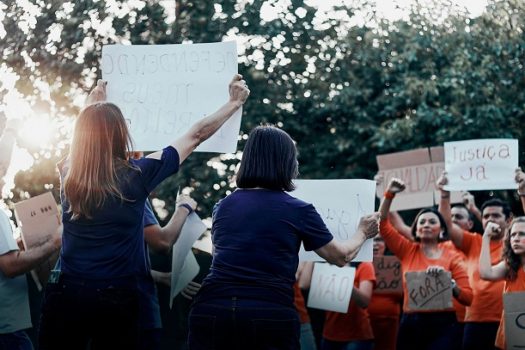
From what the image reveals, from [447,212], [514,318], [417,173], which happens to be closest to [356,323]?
[447,212]

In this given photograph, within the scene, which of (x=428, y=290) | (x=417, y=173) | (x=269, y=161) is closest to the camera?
(x=269, y=161)

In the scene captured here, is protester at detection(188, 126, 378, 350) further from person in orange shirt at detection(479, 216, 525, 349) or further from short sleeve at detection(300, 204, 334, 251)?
person in orange shirt at detection(479, 216, 525, 349)

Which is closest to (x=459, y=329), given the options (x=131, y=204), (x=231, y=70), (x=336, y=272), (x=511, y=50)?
(x=336, y=272)

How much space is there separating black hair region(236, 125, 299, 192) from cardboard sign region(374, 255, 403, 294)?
210 inches

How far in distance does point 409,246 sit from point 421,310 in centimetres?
65

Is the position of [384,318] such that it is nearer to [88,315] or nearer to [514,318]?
[514,318]

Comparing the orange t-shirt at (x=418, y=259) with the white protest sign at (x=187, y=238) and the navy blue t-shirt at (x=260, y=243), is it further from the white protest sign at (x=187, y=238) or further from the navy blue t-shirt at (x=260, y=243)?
the navy blue t-shirt at (x=260, y=243)

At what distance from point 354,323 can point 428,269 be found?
1.08 meters

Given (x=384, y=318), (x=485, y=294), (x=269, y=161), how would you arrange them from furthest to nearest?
(x=384, y=318)
(x=485, y=294)
(x=269, y=161)

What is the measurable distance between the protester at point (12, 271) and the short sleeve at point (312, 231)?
71.2 inches

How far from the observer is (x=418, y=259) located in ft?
29.0

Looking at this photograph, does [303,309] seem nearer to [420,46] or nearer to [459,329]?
[459,329]

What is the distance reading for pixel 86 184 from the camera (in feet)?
14.9

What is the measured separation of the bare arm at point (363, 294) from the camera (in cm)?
902
